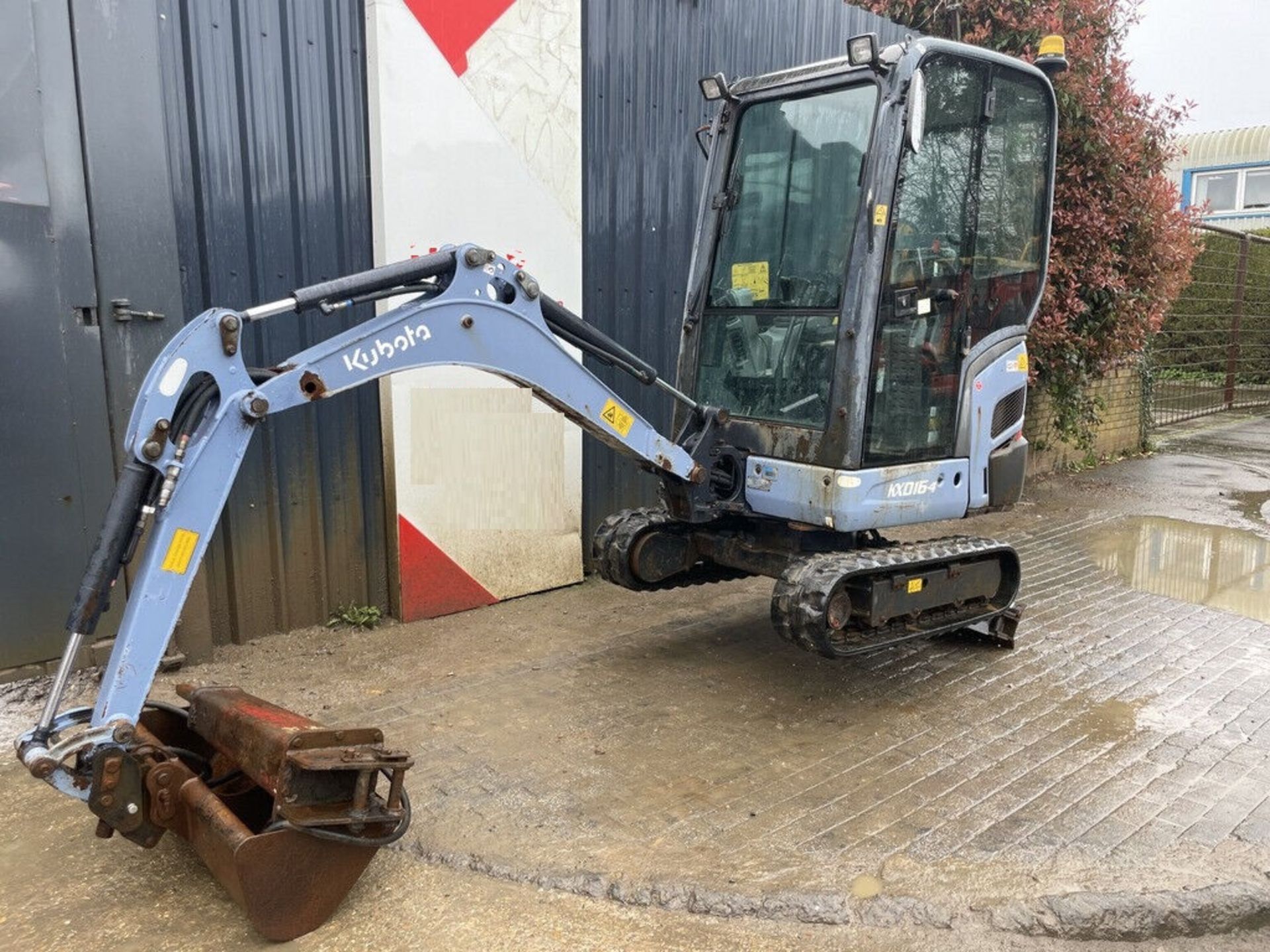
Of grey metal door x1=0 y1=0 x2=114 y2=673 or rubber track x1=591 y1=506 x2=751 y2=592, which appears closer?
grey metal door x1=0 y1=0 x2=114 y2=673

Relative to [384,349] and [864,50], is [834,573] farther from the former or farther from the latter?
[864,50]

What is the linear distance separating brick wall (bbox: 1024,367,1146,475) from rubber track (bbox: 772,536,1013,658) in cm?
567

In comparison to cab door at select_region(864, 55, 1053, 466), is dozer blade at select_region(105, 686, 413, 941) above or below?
below

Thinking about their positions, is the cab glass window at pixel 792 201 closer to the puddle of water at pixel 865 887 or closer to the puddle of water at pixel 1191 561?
the puddle of water at pixel 865 887

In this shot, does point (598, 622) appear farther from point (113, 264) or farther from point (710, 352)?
point (113, 264)

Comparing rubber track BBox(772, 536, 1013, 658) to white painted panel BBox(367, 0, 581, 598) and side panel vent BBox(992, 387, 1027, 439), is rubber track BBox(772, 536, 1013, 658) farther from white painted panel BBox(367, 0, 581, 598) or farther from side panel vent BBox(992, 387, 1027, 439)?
white painted panel BBox(367, 0, 581, 598)

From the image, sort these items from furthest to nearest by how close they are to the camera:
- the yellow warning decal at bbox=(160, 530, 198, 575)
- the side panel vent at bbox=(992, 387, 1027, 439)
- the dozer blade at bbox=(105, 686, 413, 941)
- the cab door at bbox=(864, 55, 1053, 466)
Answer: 1. the side panel vent at bbox=(992, 387, 1027, 439)
2. the cab door at bbox=(864, 55, 1053, 466)
3. the yellow warning decal at bbox=(160, 530, 198, 575)
4. the dozer blade at bbox=(105, 686, 413, 941)

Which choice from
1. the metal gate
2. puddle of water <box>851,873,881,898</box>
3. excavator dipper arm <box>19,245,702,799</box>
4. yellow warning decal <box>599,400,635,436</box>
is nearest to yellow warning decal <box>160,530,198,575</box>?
excavator dipper arm <box>19,245,702,799</box>

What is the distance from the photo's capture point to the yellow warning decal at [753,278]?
4.84m

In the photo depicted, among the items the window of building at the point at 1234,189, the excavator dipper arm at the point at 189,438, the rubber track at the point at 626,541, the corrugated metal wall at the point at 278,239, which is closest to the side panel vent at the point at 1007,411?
the rubber track at the point at 626,541

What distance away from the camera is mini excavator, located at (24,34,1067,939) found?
9.24 ft

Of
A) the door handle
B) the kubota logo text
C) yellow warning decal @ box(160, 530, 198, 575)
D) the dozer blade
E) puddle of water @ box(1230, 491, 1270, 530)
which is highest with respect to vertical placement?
the door handle

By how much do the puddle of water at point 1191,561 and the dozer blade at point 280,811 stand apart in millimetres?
5457

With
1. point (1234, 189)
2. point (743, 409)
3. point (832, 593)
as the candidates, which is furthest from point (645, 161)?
point (1234, 189)
